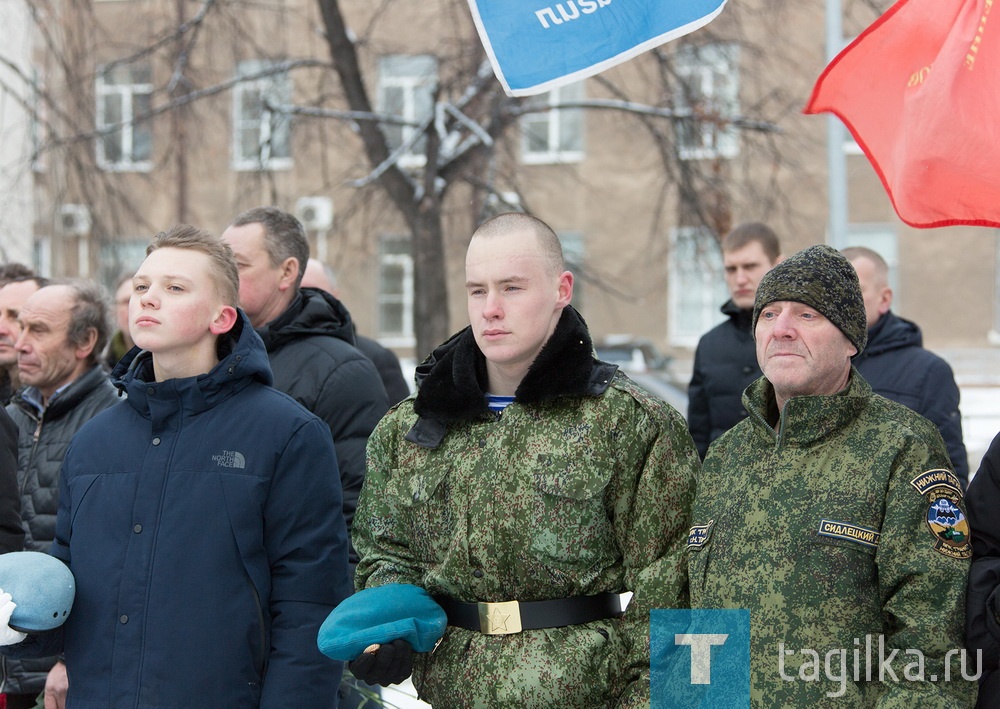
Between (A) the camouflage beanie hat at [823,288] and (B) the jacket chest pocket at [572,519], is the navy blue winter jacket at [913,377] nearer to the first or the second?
(A) the camouflage beanie hat at [823,288]

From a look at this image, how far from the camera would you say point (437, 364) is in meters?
3.15

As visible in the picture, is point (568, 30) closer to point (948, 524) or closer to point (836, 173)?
point (948, 524)

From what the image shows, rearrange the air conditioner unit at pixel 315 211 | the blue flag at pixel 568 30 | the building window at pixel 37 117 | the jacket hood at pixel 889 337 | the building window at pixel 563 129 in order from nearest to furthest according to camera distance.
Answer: the blue flag at pixel 568 30 → the jacket hood at pixel 889 337 → the building window at pixel 37 117 → the building window at pixel 563 129 → the air conditioner unit at pixel 315 211

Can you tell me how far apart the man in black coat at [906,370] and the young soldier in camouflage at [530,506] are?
223cm

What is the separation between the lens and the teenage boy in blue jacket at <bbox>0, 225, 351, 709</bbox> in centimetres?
302

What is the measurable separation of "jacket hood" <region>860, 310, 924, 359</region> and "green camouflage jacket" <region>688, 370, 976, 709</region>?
7.11 feet

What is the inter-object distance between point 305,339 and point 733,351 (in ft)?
7.11

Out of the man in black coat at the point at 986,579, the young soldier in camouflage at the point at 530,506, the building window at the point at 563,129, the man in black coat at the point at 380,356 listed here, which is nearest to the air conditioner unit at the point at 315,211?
the building window at the point at 563,129

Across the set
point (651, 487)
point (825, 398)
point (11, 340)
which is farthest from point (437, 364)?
point (11, 340)

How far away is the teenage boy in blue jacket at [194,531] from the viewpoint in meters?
3.02

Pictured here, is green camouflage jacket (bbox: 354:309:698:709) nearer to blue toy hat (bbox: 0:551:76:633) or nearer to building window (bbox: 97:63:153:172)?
blue toy hat (bbox: 0:551:76:633)

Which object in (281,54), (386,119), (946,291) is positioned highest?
(281,54)

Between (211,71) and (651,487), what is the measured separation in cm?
915

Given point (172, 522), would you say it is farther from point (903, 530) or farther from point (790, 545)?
point (903, 530)
